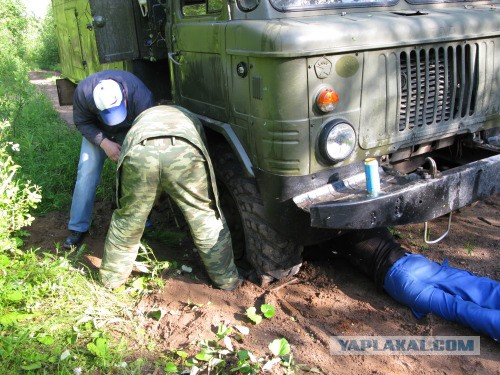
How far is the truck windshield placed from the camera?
284cm

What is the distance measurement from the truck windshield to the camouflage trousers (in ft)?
3.22

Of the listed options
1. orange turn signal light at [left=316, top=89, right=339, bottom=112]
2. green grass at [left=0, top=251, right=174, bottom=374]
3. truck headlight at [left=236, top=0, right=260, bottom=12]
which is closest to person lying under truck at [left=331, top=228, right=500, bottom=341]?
orange turn signal light at [left=316, top=89, right=339, bottom=112]

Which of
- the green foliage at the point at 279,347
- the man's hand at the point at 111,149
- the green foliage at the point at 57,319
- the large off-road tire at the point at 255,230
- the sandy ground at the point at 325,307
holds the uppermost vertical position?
the man's hand at the point at 111,149

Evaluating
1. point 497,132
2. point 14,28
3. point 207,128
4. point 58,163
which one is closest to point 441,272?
point 497,132

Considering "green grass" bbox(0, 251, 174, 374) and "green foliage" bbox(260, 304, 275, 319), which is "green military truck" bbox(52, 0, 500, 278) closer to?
"green foliage" bbox(260, 304, 275, 319)

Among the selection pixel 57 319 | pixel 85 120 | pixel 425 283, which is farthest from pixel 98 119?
pixel 425 283

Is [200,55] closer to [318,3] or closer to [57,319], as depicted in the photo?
[318,3]

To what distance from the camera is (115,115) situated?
3.45 meters

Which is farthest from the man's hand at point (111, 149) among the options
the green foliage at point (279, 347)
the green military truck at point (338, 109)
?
the green foliage at point (279, 347)

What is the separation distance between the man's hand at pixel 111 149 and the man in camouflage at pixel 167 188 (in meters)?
0.53

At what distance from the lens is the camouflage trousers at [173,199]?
2980 mm

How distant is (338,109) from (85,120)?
203cm

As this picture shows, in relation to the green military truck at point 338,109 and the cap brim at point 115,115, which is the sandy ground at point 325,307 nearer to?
the green military truck at point 338,109

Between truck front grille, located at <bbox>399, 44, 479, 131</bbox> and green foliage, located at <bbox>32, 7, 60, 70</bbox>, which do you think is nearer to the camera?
truck front grille, located at <bbox>399, 44, 479, 131</bbox>
